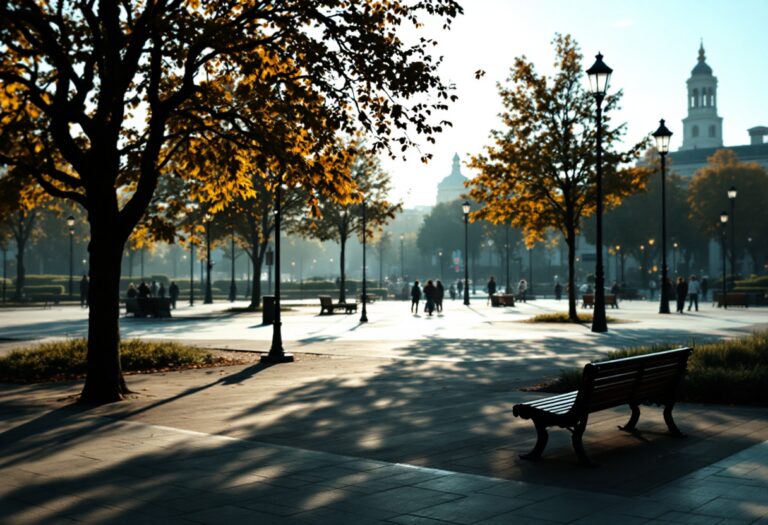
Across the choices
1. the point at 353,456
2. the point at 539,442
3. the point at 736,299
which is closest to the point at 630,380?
the point at 539,442

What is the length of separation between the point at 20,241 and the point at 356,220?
24650mm

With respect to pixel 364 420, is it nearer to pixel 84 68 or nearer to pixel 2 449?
pixel 2 449

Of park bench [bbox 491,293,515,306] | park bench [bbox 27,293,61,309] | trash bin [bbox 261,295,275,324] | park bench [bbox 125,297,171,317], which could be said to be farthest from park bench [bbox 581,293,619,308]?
park bench [bbox 27,293,61,309]

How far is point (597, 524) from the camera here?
17.2 feet

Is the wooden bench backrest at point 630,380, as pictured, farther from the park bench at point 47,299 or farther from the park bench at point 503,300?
the park bench at point 47,299

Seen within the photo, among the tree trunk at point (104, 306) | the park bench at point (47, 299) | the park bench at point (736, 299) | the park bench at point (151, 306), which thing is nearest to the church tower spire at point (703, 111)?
the park bench at point (736, 299)

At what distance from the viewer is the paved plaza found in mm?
5719

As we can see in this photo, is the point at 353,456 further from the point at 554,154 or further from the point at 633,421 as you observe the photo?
the point at 554,154

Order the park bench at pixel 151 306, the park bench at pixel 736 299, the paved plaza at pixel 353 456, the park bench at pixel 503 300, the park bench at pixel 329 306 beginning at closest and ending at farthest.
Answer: the paved plaza at pixel 353 456 < the park bench at pixel 151 306 < the park bench at pixel 329 306 < the park bench at pixel 736 299 < the park bench at pixel 503 300

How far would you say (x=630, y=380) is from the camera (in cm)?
784

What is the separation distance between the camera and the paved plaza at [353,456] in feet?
18.8

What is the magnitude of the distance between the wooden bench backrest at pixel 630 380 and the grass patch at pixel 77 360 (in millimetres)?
10337

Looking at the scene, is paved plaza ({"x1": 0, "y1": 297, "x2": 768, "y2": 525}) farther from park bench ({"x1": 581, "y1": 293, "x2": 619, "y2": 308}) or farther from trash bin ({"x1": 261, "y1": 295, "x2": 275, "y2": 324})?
park bench ({"x1": 581, "y1": 293, "x2": 619, "y2": 308})

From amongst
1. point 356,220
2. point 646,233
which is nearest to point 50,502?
point 356,220
